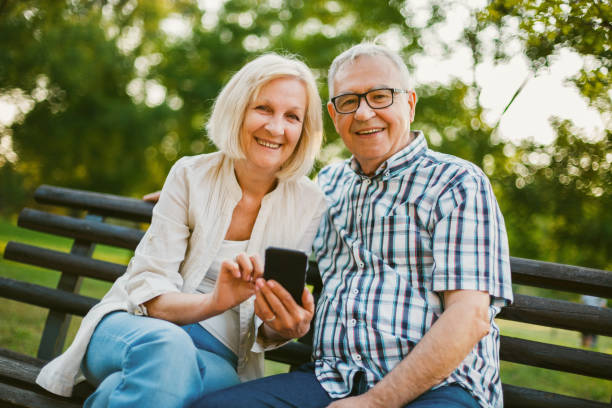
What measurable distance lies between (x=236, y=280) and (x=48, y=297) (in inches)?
68.2

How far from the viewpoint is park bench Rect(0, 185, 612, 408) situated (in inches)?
101

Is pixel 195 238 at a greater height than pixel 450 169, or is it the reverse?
pixel 450 169

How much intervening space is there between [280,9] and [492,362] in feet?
68.3

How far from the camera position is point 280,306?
222cm

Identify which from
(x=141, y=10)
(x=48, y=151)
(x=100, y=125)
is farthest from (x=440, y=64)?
(x=48, y=151)

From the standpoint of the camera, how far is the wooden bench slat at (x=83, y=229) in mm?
3308

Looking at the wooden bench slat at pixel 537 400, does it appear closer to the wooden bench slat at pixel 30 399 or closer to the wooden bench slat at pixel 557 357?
the wooden bench slat at pixel 557 357

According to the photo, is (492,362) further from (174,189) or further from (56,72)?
(56,72)

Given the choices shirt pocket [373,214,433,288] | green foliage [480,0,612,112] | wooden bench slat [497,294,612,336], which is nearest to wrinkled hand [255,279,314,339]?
shirt pocket [373,214,433,288]

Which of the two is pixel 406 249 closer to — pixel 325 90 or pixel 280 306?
pixel 280 306

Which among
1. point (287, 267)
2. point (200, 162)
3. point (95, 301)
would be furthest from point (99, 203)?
point (287, 267)

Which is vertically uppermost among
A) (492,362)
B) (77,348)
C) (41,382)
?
(492,362)

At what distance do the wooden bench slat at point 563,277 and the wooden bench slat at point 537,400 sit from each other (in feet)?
1.82

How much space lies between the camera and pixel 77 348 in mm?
2322
